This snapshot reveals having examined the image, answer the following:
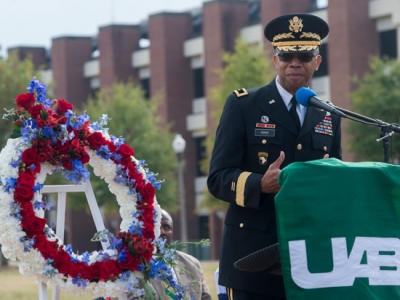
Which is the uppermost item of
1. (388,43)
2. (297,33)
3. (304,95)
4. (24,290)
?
(388,43)

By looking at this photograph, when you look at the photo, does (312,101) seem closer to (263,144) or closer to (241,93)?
(263,144)

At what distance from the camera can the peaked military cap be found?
5352 millimetres

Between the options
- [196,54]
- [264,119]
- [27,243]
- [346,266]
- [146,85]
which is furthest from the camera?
[146,85]

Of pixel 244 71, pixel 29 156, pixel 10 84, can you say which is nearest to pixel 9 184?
pixel 29 156

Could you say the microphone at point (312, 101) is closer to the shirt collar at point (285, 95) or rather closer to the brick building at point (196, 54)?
the shirt collar at point (285, 95)

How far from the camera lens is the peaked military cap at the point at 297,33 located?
535 cm

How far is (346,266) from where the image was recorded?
14.9ft

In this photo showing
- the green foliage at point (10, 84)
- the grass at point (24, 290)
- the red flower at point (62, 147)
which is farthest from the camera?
the green foliage at point (10, 84)

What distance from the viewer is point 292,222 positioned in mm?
4605

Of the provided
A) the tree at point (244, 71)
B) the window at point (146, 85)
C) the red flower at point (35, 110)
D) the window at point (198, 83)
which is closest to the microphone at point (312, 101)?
the red flower at point (35, 110)

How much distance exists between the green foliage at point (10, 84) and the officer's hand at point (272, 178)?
3386 cm

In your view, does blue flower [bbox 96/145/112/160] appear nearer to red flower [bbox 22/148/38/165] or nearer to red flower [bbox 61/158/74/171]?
red flower [bbox 61/158/74/171]

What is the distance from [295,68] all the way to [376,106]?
28760mm

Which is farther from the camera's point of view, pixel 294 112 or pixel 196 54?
pixel 196 54
